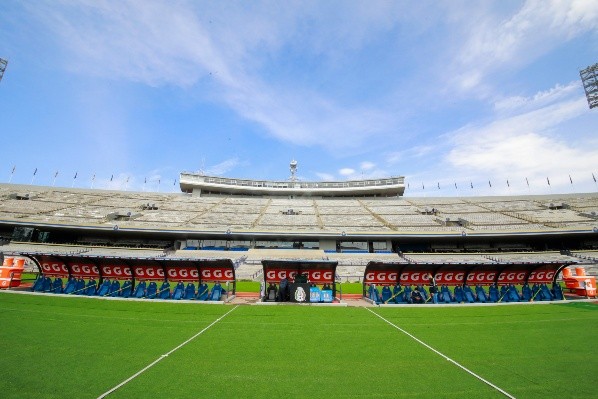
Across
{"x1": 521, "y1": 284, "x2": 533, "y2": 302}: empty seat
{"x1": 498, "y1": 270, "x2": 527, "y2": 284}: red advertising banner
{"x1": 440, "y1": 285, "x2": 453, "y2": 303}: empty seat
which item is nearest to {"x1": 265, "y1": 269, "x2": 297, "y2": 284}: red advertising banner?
{"x1": 440, "y1": 285, "x2": 453, "y2": 303}: empty seat

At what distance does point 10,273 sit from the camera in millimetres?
17578

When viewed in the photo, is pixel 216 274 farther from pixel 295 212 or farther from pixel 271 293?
pixel 295 212

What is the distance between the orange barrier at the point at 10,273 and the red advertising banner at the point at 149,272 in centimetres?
786

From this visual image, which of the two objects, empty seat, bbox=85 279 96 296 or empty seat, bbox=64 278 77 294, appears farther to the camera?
empty seat, bbox=85 279 96 296

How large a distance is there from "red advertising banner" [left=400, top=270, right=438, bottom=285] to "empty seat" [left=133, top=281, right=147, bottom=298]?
624 inches

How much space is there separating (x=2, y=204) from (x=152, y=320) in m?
56.5


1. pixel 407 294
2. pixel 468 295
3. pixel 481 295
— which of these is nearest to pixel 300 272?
pixel 407 294

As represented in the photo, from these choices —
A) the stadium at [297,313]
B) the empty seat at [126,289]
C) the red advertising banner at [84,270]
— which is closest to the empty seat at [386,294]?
the stadium at [297,313]

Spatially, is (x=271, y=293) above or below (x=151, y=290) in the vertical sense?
below

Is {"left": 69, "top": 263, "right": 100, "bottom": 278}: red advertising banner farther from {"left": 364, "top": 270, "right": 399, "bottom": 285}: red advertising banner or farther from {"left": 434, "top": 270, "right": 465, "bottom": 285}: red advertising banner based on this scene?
{"left": 434, "top": 270, "right": 465, "bottom": 285}: red advertising banner

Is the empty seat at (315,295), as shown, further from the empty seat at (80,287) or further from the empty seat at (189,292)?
the empty seat at (80,287)

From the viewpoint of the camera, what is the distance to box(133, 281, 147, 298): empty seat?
16.6m

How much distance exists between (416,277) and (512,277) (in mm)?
6244

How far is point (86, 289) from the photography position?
680 inches
